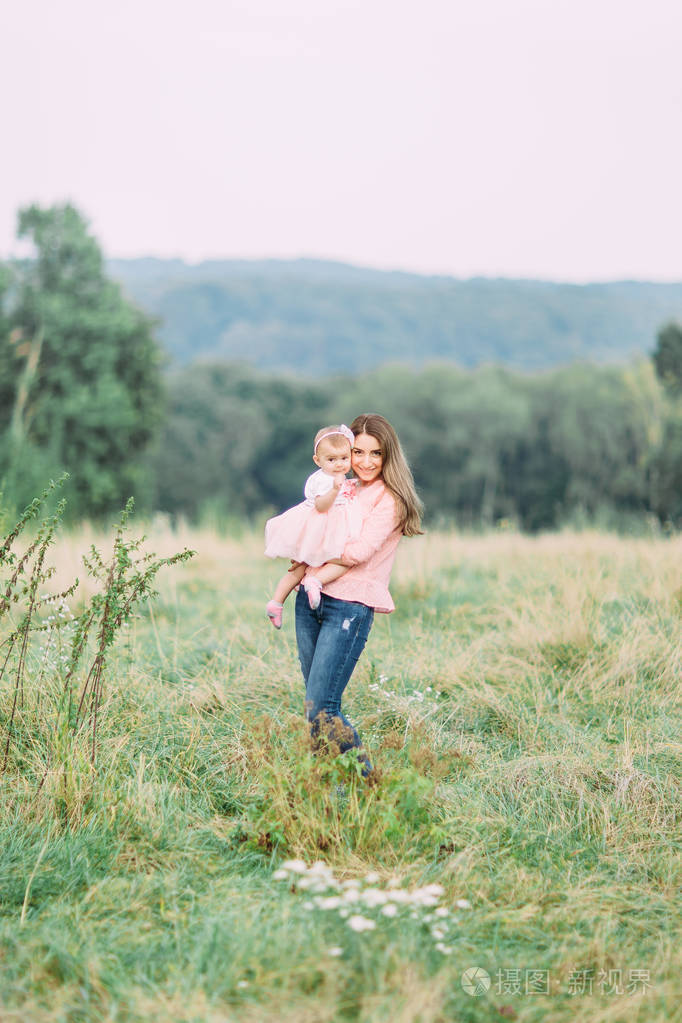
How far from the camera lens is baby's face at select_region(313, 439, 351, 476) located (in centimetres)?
335

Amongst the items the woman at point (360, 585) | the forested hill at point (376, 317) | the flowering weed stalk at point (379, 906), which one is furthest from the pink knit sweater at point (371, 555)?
the forested hill at point (376, 317)

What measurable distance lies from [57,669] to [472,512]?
3861 cm

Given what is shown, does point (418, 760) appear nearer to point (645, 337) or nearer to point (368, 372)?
point (368, 372)

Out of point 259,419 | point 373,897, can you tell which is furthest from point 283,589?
point 259,419

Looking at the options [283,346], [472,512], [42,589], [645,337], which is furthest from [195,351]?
[42,589]

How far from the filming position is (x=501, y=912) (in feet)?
8.86

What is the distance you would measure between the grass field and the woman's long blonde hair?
939mm

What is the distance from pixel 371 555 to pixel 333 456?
457 millimetres

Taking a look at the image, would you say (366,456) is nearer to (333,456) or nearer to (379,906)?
(333,456)

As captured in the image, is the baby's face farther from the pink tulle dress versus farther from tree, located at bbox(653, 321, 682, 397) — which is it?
tree, located at bbox(653, 321, 682, 397)

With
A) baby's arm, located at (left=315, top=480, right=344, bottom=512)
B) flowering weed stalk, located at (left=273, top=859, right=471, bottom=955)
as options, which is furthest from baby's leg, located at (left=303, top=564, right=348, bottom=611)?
flowering weed stalk, located at (left=273, top=859, right=471, bottom=955)

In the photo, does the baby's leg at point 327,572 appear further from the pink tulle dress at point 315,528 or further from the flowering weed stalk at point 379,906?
the flowering weed stalk at point 379,906

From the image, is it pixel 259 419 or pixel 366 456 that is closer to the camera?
pixel 366 456

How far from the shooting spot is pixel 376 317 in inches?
4879
